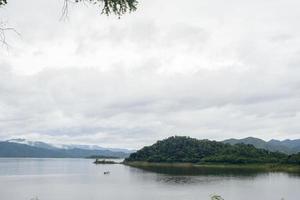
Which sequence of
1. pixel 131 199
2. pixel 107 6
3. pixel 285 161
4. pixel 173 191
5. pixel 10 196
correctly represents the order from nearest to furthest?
1. pixel 107 6
2. pixel 131 199
3. pixel 10 196
4. pixel 173 191
5. pixel 285 161

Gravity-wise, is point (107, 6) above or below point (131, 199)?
above

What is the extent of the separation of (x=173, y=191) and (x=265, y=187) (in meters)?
23.0

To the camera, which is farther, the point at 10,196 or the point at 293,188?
the point at 293,188

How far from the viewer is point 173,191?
98938 millimetres

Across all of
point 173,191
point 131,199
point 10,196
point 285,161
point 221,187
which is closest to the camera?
point 131,199

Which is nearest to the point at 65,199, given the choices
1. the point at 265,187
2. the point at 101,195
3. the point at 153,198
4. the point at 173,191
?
the point at 101,195

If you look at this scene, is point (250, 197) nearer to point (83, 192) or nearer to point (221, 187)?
point (221, 187)

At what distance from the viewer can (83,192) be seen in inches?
3974

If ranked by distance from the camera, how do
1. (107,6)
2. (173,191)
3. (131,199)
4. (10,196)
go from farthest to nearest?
(173,191) → (10,196) → (131,199) → (107,6)

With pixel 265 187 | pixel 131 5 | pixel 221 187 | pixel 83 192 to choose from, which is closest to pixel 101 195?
pixel 83 192

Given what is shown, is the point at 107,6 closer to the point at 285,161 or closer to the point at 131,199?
the point at 131,199

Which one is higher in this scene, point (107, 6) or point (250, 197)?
point (107, 6)

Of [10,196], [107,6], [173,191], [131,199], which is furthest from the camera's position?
[173,191]

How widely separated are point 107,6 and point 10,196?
89.0m
